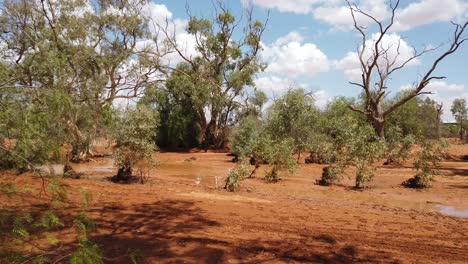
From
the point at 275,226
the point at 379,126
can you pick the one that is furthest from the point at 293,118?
the point at 275,226

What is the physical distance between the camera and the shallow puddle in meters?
10.9

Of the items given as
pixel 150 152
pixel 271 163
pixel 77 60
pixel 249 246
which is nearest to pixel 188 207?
pixel 249 246

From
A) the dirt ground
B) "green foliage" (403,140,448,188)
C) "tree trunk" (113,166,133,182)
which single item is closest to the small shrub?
the dirt ground

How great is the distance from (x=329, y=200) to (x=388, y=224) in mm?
3788

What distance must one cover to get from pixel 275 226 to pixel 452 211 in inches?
256

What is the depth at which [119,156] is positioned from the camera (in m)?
14.8

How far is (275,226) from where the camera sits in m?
8.01

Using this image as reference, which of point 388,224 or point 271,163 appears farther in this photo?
point 271,163

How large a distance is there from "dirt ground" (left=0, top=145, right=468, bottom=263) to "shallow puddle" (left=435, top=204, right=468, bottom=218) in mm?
159

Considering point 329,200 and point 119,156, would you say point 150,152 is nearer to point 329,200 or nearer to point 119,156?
point 119,156

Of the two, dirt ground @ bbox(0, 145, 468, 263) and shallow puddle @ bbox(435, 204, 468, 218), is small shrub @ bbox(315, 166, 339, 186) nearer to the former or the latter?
dirt ground @ bbox(0, 145, 468, 263)

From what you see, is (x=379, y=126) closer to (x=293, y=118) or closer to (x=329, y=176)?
(x=293, y=118)

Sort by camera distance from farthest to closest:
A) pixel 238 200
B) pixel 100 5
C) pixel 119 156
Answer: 1. pixel 100 5
2. pixel 119 156
3. pixel 238 200

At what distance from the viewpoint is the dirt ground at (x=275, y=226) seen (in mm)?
6352
